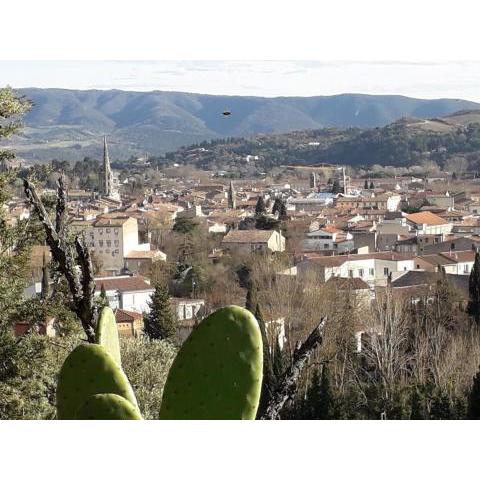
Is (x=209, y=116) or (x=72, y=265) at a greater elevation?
(x=72, y=265)

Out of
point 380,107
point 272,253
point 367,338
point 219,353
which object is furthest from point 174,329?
point 380,107

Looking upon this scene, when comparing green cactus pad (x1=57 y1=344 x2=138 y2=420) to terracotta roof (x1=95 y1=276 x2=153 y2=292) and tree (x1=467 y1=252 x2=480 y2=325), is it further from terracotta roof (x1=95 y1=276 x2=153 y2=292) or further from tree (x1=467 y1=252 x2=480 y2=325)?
terracotta roof (x1=95 y1=276 x2=153 y2=292)

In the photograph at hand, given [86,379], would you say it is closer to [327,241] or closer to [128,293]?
[128,293]

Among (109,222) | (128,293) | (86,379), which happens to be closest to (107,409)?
(86,379)

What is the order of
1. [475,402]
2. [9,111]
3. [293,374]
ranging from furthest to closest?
1. [475,402]
2. [9,111]
3. [293,374]

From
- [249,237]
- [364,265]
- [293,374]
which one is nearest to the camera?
[293,374]

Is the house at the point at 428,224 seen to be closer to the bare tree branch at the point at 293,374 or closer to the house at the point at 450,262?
the house at the point at 450,262

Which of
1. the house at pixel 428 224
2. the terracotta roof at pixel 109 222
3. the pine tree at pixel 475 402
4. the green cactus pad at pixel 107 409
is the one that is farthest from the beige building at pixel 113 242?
the green cactus pad at pixel 107 409

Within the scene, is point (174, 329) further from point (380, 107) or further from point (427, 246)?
point (380, 107)
